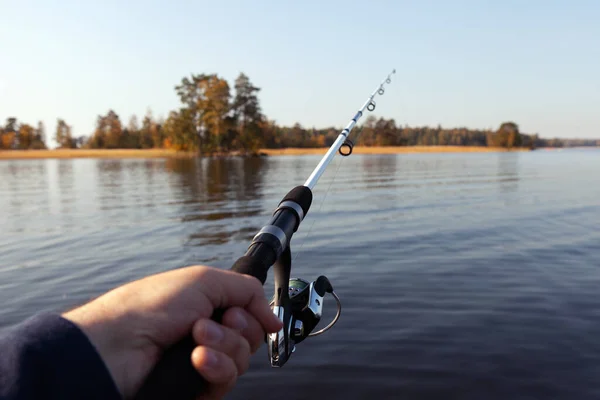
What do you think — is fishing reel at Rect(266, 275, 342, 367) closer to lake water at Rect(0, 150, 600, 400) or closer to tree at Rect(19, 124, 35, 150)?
lake water at Rect(0, 150, 600, 400)

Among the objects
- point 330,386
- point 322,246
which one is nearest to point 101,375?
point 330,386

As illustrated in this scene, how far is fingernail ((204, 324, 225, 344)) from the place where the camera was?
110 cm

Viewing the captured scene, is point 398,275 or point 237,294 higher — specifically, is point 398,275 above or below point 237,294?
below

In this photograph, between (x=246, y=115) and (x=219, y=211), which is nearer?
(x=219, y=211)

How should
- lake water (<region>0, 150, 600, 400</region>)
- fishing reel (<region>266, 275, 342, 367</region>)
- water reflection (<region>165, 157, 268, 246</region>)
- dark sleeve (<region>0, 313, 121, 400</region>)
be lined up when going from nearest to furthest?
1. dark sleeve (<region>0, 313, 121, 400</region>)
2. fishing reel (<region>266, 275, 342, 367</region>)
3. lake water (<region>0, 150, 600, 400</region>)
4. water reflection (<region>165, 157, 268, 246</region>)

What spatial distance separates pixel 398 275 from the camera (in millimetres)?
8172

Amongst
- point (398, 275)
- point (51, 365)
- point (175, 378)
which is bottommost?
point (398, 275)

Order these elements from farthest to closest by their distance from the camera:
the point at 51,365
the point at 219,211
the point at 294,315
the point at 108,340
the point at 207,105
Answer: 1. the point at 207,105
2. the point at 219,211
3. the point at 294,315
4. the point at 108,340
5. the point at 51,365

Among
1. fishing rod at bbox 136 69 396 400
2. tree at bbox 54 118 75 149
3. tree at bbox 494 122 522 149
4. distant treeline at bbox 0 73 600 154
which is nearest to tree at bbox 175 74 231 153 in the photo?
distant treeline at bbox 0 73 600 154

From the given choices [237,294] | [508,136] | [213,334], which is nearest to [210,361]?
[213,334]

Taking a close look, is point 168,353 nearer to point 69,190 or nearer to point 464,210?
point 464,210

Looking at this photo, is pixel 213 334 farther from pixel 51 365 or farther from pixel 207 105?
pixel 207 105

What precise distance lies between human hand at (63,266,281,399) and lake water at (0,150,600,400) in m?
3.71

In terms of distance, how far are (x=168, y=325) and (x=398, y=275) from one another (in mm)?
7378
